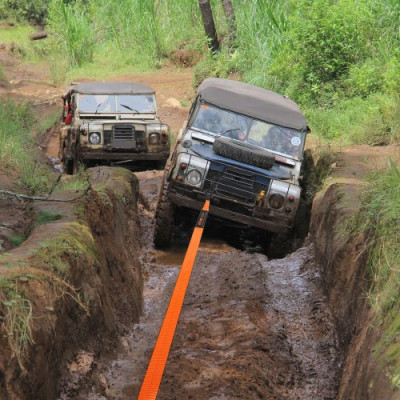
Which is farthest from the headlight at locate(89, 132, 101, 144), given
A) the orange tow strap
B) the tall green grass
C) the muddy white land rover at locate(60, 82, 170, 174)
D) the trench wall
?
the tall green grass

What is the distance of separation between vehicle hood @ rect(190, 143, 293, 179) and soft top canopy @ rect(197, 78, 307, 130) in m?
0.75

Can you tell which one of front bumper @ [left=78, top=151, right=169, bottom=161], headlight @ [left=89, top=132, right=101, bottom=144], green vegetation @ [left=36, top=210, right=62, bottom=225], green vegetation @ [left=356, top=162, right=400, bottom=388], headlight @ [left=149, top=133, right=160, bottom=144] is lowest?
front bumper @ [left=78, top=151, right=169, bottom=161]

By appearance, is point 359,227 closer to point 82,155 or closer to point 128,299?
point 128,299

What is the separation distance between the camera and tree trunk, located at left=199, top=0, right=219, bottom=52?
21875 millimetres

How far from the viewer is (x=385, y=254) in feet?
16.7

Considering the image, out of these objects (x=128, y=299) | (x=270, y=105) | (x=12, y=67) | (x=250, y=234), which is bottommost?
(x=12, y=67)

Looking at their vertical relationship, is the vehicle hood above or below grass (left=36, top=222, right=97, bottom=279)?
A: below

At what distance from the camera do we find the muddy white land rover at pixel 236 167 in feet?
29.9

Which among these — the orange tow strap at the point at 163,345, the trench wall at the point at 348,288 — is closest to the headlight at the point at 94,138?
the trench wall at the point at 348,288

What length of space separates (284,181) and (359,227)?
2.72 m

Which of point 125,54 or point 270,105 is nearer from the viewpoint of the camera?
point 270,105

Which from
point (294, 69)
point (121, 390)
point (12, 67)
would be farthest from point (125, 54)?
point (121, 390)

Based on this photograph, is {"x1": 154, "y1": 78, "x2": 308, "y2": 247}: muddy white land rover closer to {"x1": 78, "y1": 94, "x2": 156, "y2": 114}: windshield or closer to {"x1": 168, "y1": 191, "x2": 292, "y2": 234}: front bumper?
{"x1": 168, "y1": 191, "x2": 292, "y2": 234}: front bumper

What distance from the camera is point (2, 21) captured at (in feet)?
103
